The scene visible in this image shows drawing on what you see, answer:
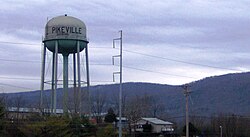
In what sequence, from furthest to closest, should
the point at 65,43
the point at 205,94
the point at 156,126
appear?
the point at 205,94 < the point at 156,126 < the point at 65,43

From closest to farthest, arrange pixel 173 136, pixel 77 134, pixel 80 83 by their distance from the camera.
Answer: pixel 77 134, pixel 80 83, pixel 173 136

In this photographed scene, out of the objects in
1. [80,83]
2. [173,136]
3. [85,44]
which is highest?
[85,44]

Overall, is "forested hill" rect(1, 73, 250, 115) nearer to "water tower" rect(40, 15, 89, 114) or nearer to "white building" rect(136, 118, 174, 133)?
"white building" rect(136, 118, 174, 133)

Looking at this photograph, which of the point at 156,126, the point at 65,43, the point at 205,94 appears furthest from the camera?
the point at 205,94

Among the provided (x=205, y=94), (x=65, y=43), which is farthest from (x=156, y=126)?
(x=205, y=94)

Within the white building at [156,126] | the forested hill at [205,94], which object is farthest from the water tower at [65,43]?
the forested hill at [205,94]

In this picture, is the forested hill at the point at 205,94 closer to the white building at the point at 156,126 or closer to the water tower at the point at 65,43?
the white building at the point at 156,126

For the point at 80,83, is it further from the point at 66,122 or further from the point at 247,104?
the point at 247,104

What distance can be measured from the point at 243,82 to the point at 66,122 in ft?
380

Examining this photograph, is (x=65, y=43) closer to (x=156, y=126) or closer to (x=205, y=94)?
(x=156, y=126)

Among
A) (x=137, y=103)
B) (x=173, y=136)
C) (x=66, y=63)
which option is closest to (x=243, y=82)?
(x=137, y=103)

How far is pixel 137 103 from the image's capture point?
99.6m

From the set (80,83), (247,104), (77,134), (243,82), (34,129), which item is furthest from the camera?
(243,82)

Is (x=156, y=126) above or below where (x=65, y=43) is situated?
below
